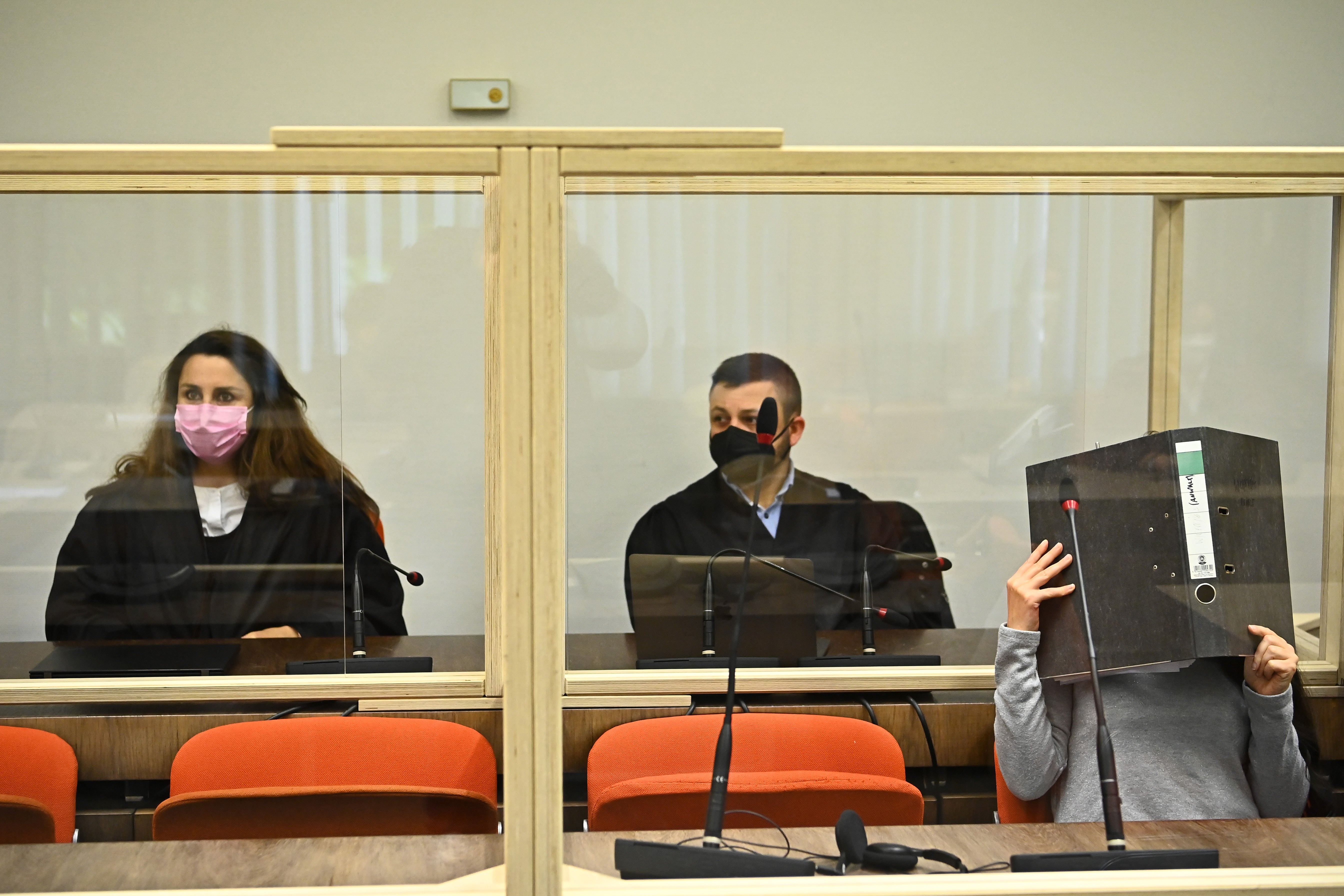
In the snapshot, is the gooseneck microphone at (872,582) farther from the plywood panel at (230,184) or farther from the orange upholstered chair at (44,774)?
the orange upholstered chair at (44,774)

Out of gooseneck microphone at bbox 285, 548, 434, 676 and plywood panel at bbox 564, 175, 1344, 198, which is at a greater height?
plywood panel at bbox 564, 175, 1344, 198

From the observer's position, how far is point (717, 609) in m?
1.85

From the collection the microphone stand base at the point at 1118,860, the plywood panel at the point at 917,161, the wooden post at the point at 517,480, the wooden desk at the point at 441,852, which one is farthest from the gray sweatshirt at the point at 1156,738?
the wooden post at the point at 517,480

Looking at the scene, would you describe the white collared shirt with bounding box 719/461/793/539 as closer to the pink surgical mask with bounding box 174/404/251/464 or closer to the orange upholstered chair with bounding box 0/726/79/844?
the pink surgical mask with bounding box 174/404/251/464

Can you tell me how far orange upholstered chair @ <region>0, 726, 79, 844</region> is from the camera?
1.46m

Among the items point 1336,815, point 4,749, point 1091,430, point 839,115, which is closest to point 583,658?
point 4,749

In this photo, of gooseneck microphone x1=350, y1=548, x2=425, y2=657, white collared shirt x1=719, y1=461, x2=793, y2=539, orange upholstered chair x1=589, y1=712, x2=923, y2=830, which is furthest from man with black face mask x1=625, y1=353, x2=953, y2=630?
gooseneck microphone x1=350, y1=548, x2=425, y2=657

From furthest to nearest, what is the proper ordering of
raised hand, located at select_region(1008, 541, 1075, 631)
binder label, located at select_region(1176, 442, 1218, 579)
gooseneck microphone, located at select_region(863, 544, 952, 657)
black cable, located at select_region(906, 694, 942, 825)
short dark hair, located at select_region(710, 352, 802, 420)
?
1. short dark hair, located at select_region(710, 352, 802, 420)
2. gooseneck microphone, located at select_region(863, 544, 952, 657)
3. black cable, located at select_region(906, 694, 942, 825)
4. raised hand, located at select_region(1008, 541, 1075, 631)
5. binder label, located at select_region(1176, 442, 1218, 579)

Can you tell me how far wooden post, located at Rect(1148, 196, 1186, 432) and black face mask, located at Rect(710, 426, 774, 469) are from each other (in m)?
0.84

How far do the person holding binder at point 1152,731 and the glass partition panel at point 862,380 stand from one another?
1.27 ft

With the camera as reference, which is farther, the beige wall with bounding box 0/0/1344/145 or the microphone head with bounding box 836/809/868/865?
the beige wall with bounding box 0/0/1344/145

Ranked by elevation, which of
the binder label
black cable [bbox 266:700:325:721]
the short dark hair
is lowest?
black cable [bbox 266:700:325:721]

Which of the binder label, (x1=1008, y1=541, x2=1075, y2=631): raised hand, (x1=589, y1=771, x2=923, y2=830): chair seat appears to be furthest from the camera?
(x1=1008, y1=541, x2=1075, y2=631): raised hand

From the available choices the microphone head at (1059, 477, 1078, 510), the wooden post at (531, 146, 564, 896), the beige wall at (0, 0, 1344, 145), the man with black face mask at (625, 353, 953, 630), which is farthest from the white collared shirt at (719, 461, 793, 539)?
the beige wall at (0, 0, 1344, 145)
